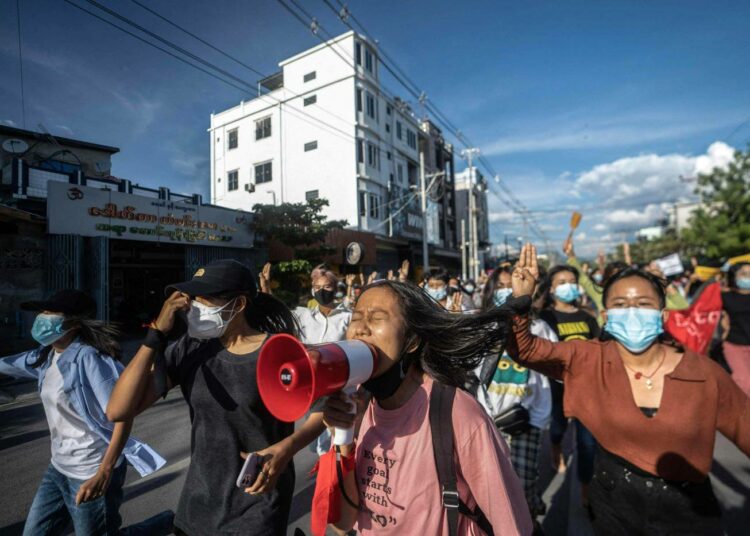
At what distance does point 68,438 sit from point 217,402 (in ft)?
3.70

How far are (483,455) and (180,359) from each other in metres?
1.50

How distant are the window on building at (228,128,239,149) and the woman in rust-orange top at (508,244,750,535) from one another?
2703 cm

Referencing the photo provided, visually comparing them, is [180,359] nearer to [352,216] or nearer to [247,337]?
[247,337]

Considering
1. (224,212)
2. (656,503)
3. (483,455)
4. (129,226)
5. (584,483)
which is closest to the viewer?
(483,455)

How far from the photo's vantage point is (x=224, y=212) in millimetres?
14688

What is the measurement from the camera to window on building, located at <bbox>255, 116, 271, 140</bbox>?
24.7 metres

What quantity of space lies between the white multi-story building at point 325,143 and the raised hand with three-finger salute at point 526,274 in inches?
776

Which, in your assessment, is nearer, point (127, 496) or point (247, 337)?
point (247, 337)

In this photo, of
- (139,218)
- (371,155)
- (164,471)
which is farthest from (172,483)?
(371,155)

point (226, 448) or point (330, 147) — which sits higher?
point (330, 147)

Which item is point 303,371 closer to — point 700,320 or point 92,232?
point 700,320

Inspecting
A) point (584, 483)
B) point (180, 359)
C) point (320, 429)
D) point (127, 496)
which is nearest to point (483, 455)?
point (320, 429)

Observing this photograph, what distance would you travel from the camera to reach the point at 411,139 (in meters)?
29.0

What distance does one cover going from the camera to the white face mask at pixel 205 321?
1.86 meters
